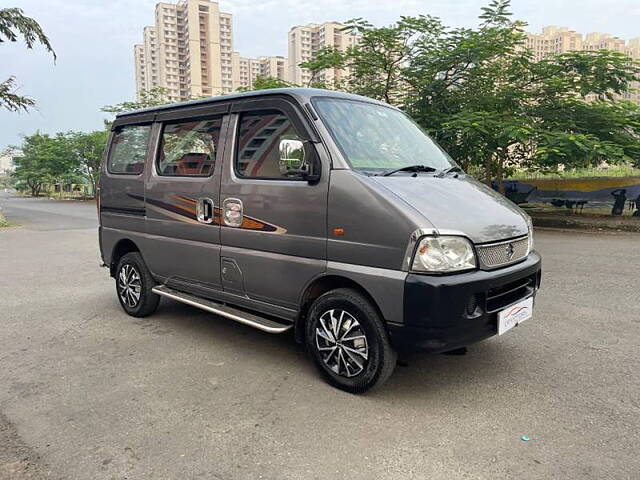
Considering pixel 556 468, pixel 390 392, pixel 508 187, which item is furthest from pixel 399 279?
pixel 508 187

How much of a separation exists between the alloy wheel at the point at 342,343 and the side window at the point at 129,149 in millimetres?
2785

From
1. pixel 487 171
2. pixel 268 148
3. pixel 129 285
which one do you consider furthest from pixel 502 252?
pixel 487 171

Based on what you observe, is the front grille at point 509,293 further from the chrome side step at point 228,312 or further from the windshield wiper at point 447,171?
the chrome side step at point 228,312

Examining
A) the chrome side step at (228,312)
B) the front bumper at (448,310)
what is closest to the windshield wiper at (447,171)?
A: the front bumper at (448,310)

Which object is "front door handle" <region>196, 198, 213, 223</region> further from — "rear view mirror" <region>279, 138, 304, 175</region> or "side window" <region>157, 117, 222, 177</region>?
"rear view mirror" <region>279, 138, 304, 175</region>

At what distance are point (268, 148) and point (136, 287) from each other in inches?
96.6

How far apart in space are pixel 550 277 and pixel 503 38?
8.51 m

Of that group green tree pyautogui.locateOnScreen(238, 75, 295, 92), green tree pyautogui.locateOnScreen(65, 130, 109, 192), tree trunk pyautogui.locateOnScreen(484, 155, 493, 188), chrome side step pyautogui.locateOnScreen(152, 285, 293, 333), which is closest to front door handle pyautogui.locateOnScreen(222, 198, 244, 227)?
chrome side step pyautogui.locateOnScreen(152, 285, 293, 333)

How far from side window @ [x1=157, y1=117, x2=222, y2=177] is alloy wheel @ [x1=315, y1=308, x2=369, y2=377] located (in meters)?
1.73

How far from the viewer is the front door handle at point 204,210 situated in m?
4.22

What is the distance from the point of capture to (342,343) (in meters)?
3.38

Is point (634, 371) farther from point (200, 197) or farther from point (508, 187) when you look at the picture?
point (508, 187)

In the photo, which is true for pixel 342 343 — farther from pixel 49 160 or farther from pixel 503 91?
pixel 49 160

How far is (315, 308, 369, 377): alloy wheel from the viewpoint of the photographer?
10.8 ft
